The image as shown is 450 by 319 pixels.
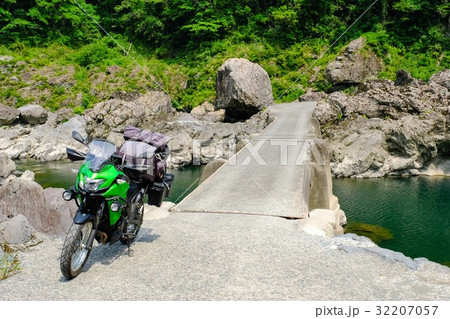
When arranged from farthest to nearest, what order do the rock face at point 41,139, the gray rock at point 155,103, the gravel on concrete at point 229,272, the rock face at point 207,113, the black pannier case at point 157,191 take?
1. the gray rock at point 155,103
2. the rock face at point 207,113
3. the rock face at point 41,139
4. the black pannier case at point 157,191
5. the gravel on concrete at point 229,272

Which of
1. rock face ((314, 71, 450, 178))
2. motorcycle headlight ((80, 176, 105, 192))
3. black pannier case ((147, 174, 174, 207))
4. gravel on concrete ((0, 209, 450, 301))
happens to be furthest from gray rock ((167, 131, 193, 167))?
motorcycle headlight ((80, 176, 105, 192))

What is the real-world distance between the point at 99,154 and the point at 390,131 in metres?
20.8

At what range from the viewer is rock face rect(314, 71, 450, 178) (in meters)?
22.2

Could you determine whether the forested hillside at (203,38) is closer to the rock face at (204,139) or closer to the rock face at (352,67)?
the rock face at (352,67)

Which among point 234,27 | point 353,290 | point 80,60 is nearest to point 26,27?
point 80,60

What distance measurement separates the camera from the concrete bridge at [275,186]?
8.89 m

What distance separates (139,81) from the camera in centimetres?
3709

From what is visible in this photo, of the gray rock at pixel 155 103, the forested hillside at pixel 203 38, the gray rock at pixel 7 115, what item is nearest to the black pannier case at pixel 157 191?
the gray rock at pixel 155 103

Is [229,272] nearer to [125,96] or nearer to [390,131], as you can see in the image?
[390,131]

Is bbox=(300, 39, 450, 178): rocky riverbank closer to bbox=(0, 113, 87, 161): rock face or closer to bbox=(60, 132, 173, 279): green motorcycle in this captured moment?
bbox=(0, 113, 87, 161): rock face

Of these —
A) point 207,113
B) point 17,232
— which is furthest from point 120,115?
point 17,232

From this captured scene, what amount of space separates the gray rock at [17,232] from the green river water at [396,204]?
1052 centimetres

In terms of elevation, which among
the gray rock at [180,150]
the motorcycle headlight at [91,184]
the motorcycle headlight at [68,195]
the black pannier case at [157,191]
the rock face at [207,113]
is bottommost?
the gray rock at [180,150]

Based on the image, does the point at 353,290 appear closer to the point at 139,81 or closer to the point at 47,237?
the point at 47,237
